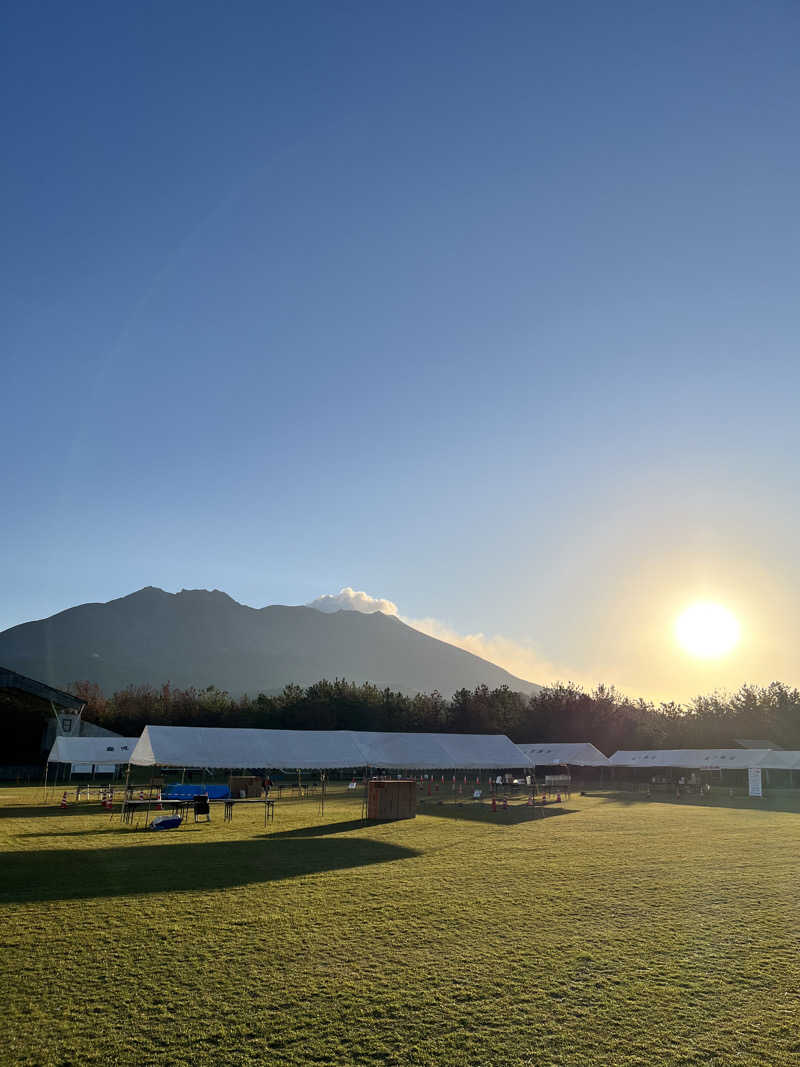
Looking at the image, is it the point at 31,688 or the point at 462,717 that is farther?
the point at 462,717

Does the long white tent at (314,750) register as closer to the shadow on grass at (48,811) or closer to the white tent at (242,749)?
the white tent at (242,749)

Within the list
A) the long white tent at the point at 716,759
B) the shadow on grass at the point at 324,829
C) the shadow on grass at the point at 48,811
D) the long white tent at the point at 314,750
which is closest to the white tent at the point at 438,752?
the long white tent at the point at 314,750

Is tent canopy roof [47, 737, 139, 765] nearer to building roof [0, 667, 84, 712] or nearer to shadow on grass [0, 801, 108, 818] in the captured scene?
building roof [0, 667, 84, 712]

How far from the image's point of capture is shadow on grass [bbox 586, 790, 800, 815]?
128 feet

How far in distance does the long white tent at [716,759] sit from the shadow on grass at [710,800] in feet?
7.81

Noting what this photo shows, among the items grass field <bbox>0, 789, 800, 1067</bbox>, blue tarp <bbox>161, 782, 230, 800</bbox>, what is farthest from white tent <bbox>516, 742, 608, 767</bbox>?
grass field <bbox>0, 789, 800, 1067</bbox>

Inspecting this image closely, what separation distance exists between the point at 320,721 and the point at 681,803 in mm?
44307

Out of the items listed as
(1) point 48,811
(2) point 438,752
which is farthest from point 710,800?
(1) point 48,811

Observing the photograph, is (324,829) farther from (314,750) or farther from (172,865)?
(314,750)

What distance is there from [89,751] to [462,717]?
4282cm

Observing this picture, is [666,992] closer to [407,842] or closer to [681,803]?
[407,842]

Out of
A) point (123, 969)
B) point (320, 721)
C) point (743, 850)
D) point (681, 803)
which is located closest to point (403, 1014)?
point (123, 969)

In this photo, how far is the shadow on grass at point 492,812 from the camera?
2966cm

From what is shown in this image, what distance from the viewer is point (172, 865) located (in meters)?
17.2
